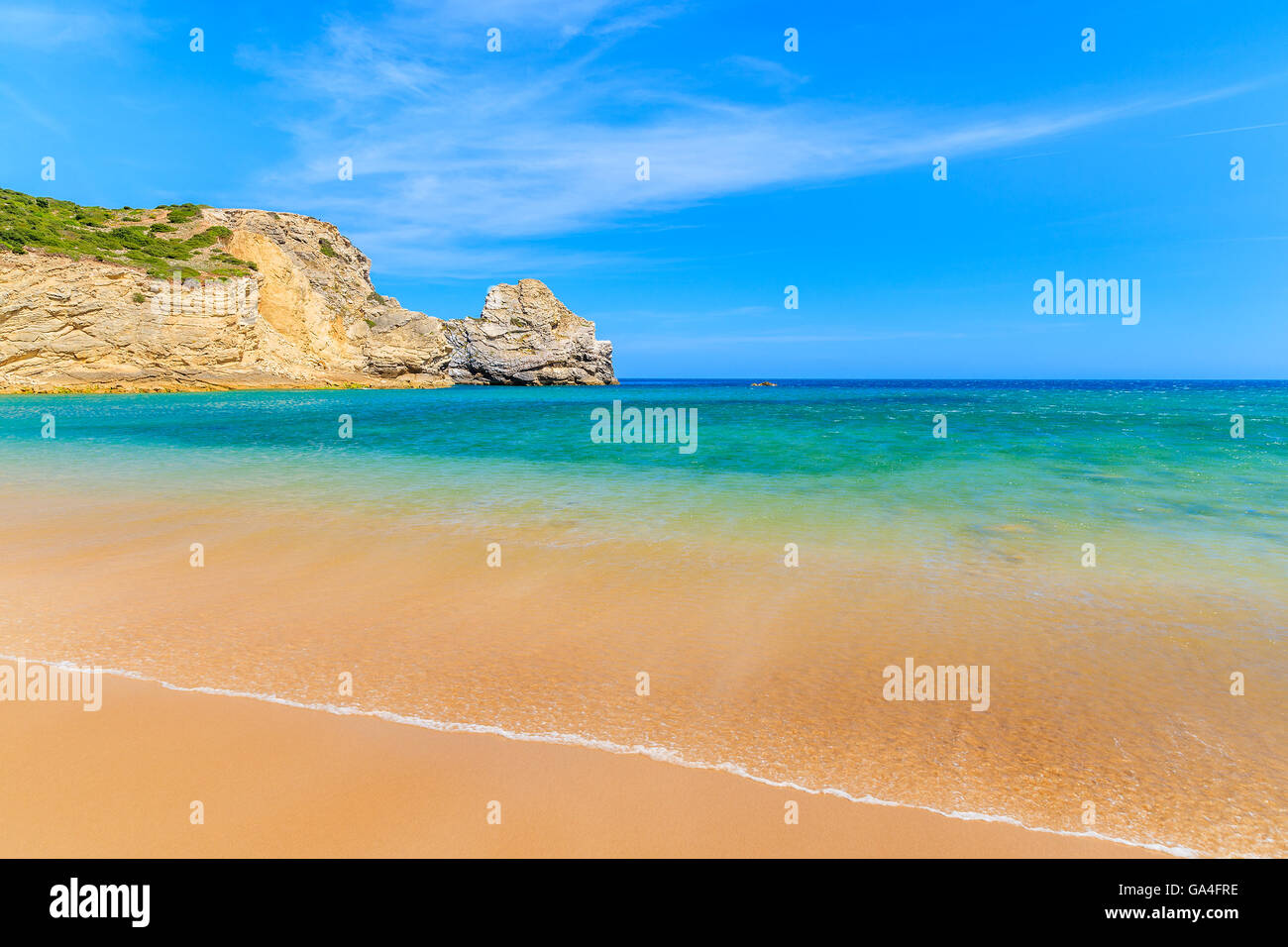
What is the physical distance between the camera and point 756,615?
217 inches

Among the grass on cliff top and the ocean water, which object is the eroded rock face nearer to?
the grass on cliff top

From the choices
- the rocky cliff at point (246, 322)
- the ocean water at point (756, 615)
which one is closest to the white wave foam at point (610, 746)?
the ocean water at point (756, 615)

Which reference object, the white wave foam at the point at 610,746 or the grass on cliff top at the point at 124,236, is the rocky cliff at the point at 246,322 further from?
the white wave foam at the point at 610,746

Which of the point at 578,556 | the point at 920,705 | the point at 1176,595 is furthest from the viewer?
the point at 578,556

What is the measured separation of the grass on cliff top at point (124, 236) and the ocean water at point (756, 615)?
4999 centimetres

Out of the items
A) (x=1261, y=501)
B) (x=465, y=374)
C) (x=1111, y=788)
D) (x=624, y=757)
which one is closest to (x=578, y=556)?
(x=624, y=757)

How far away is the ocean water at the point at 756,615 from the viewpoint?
3.41 m

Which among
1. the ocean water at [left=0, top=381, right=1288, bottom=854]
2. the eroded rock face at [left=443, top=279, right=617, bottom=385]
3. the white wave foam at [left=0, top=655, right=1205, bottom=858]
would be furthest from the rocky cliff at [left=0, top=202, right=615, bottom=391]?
the white wave foam at [left=0, top=655, right=1205, bottom=858]

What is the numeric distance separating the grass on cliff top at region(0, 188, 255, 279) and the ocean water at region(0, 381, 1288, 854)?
1968 inches

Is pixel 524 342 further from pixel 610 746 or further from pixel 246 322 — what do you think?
pixel 610 746

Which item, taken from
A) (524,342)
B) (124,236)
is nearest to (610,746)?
(124,236)

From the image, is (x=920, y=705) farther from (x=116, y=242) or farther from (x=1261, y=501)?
(x=116, y=242)
